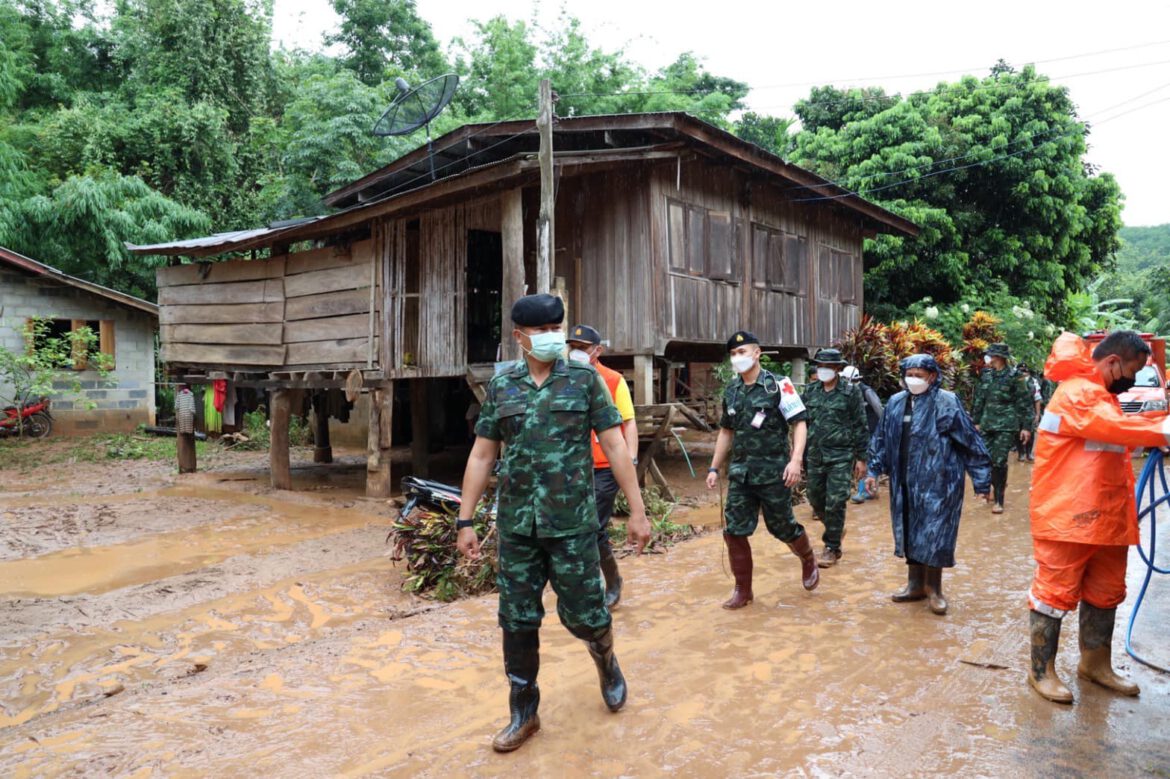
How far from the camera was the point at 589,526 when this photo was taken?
327cm

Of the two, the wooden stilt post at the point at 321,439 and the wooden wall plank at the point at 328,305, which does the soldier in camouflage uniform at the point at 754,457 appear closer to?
the wooden wall plank at the point at 328,305

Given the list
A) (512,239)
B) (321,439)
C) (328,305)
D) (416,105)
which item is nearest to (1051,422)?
(512,239)

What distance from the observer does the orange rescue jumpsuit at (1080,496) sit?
342 cm

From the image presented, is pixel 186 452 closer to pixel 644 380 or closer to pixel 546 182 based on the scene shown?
pixel 644 380

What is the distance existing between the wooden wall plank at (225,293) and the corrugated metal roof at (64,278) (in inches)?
187

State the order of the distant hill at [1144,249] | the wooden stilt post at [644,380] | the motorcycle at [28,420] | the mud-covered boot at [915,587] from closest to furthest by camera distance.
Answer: the mud-covered boot at [915,587] < the wooden stilt post at [644,380] < the motorcycle at [28,420] < the distant hill at [1144,249]

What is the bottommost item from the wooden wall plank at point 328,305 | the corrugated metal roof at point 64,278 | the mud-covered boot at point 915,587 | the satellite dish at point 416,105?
the mud-covered boot at point 915,587

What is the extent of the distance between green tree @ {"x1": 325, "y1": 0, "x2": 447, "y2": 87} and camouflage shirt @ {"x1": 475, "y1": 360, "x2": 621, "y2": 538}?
29.9m

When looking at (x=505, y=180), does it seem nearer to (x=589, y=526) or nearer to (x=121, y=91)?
(x=589, y=526)

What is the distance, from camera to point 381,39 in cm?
3067

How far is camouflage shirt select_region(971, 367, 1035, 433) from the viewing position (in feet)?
30.1

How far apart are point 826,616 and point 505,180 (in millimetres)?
6775

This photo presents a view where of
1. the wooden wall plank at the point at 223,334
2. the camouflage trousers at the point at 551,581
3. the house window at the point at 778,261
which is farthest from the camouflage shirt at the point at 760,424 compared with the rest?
the wooden wall plank at the point at 223,334

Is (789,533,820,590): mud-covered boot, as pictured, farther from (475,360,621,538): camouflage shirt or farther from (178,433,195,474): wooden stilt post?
(178,433,195,474): wooden stilt post
